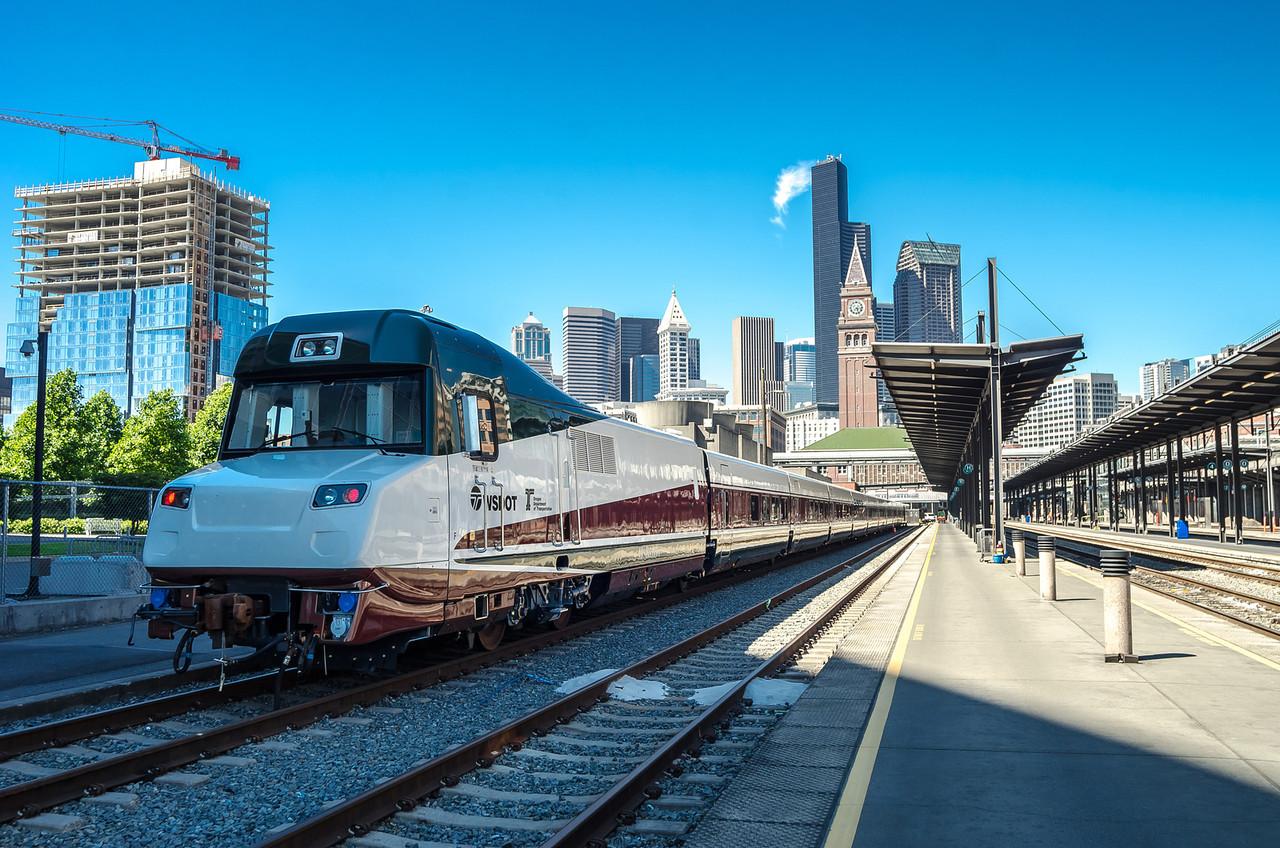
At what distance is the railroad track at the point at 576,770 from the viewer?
5.49 m

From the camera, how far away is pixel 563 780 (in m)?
6.66

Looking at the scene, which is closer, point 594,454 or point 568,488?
point 568,488

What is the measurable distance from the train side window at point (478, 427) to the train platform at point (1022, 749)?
13.1 feet

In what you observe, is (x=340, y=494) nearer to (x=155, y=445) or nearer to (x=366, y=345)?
(x=366, y=345)

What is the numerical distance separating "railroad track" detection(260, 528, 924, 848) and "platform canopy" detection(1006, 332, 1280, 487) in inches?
713

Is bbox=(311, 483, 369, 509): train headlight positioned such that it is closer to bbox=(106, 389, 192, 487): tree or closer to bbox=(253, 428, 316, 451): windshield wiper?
bbox=(253, 428, 316, 451): windshield wiper

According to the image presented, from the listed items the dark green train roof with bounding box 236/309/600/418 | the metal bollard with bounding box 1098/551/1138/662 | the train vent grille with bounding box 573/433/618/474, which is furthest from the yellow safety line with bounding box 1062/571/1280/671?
the dark green train roof with bounding box 236/309/600/418

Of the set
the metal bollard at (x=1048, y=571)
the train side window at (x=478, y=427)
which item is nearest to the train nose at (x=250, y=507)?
the train side window at (x=478, y=427)

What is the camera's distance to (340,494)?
8289mm

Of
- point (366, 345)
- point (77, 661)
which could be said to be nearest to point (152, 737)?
point (366, 345)

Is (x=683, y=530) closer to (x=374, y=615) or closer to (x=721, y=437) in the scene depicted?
(x=374, y=615)

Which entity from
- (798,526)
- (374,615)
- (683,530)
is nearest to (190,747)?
(374,615)

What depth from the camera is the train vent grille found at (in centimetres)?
1355

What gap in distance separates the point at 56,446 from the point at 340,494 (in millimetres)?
66765
